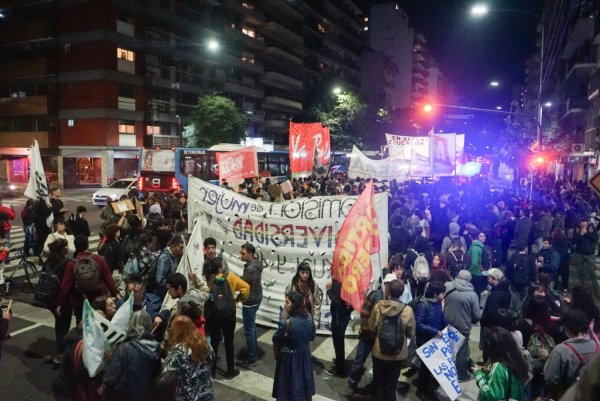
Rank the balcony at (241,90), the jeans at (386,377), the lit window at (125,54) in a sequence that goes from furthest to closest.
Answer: the balcony at (241,90)
the lit window at (125,54)
the jeans at (386,377)

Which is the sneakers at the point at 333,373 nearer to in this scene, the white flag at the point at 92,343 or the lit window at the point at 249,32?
the white flag at the point at 92,343

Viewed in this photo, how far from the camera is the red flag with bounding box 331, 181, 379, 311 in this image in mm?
5973

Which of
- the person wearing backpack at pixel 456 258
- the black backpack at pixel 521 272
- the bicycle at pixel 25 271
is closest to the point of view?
the black backpack at pixel 521 272

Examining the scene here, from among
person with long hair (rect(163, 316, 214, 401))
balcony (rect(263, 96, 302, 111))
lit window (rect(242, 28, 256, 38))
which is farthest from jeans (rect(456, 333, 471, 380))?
balcony (rect(263, 96, 302, 111))

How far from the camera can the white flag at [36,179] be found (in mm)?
11039

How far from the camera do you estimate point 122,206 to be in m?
→ 11.4

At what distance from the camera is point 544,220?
11.8 m

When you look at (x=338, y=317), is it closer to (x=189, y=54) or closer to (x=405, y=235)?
(x=405, y=235)

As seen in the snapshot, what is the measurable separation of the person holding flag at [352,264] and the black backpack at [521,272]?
3.01m

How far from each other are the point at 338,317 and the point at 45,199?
8.66m

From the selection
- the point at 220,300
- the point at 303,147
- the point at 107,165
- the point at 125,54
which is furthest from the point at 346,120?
the point at 220,300

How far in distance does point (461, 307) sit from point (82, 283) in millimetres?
4810

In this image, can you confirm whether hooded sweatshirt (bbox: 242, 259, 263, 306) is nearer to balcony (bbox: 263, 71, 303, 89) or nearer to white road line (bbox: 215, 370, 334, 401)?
white road line (bbox: 215, 370, 334, 401)

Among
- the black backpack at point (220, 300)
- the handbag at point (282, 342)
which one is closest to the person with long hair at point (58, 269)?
the black backpack at point (220, 300)
